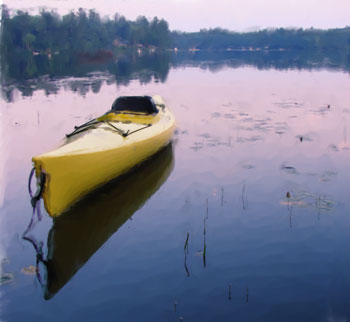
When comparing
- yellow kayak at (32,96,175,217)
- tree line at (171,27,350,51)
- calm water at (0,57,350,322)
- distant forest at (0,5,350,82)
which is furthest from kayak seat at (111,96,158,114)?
tree line at (171,27,350,51)

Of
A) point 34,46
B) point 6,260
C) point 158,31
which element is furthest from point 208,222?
point 158,31

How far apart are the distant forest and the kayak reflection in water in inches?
1097

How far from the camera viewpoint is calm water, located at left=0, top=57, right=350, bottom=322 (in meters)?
5.95

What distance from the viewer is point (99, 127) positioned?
35.8ft

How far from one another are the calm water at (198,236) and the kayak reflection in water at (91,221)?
0.09ft

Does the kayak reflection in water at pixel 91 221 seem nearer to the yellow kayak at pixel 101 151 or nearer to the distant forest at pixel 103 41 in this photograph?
the yellow kayak at pixel 101 151

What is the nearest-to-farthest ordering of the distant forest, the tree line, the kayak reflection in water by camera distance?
the kayak reflection in water < the distant forest < the tree line

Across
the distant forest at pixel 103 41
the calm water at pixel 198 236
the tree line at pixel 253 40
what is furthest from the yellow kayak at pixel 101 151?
the tree line at pixel 253 40

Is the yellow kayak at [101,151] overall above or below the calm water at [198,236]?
above

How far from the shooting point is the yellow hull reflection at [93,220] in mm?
6947

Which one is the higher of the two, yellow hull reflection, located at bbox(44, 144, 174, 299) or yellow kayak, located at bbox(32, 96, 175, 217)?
yellow kayak, located at bbox(32, 96, 175, 217)

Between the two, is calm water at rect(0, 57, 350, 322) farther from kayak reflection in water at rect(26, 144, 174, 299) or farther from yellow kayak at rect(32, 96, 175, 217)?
yellow kayak at rect(32, 96, 175, 217)

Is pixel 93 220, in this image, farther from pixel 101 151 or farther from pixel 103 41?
pixel 103 41

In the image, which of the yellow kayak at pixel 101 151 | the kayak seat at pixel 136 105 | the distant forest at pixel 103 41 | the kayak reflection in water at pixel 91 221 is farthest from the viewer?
the distant forest at pixel 103 41
